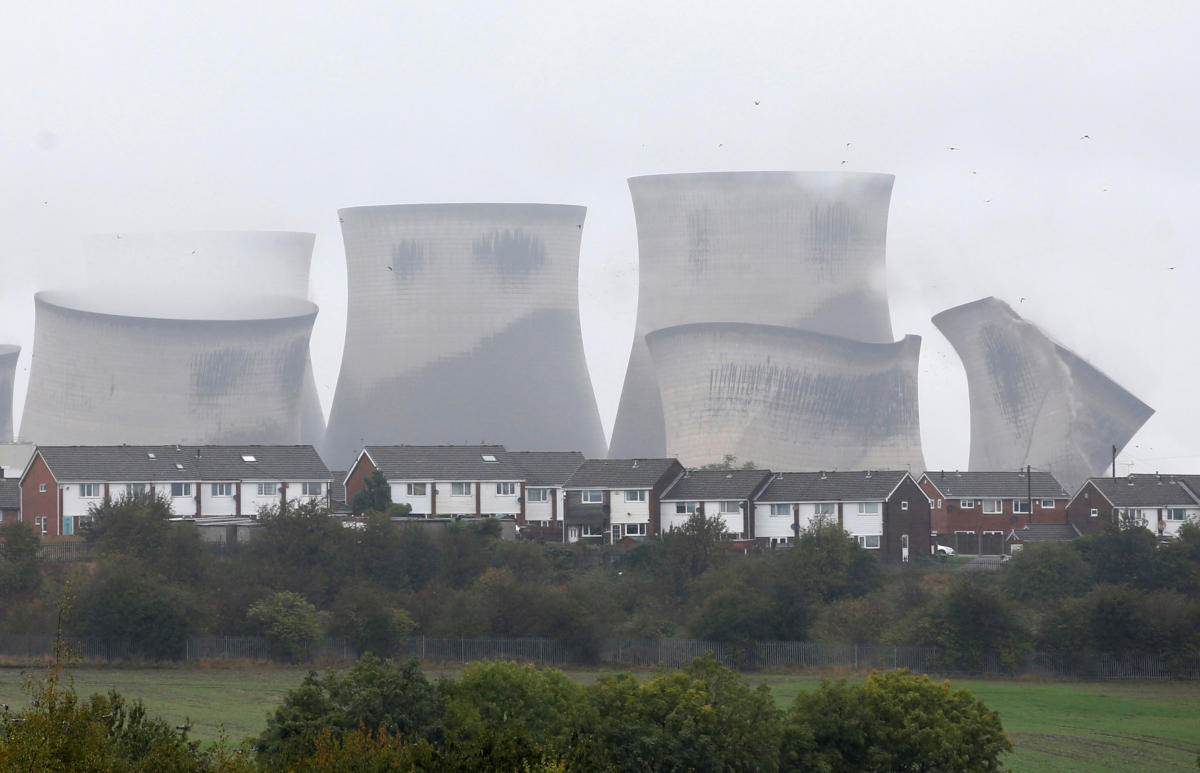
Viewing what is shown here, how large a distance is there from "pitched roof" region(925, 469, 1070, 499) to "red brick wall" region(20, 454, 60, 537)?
18.2 metres

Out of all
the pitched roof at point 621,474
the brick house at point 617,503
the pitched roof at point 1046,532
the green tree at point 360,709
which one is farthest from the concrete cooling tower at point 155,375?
the green tree at point 360,709

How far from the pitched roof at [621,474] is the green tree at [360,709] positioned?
810 inches

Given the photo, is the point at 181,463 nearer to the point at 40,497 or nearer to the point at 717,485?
the point at 40,497

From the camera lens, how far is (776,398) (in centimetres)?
4566

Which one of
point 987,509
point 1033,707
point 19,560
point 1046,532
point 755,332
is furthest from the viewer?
point 755,332

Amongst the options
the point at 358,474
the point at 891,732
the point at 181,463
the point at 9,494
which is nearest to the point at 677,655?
the point at 891,732

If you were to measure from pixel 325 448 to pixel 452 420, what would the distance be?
3.82 m

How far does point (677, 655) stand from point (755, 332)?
2036 centimetres

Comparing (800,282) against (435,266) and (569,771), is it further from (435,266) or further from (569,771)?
(569,771)

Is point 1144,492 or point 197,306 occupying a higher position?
point 197,306

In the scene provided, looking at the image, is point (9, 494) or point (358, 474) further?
point (358, 474)

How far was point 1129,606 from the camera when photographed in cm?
2578

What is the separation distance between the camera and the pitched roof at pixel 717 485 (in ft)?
121

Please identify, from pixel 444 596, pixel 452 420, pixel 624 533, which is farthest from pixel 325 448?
pixel 444 596
